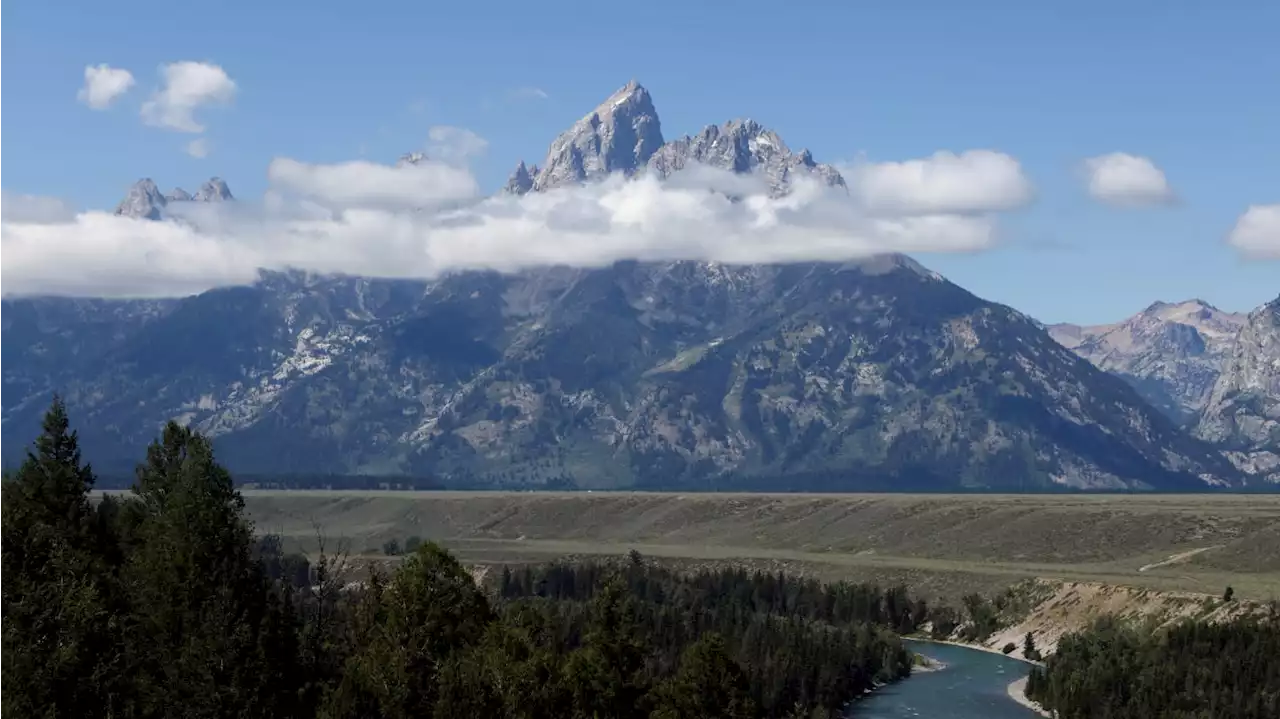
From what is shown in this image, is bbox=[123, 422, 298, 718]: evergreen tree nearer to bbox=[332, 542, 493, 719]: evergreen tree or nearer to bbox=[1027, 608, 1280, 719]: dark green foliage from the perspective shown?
bbox=[332, 542, 493, 719]: evergreen tree

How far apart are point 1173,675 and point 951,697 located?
25.8 metres

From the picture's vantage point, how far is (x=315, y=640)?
3059 inches

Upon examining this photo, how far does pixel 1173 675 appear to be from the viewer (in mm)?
153625

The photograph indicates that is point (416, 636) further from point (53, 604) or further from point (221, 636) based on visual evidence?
point (53, 604)

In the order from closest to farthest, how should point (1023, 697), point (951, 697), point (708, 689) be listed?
point (708, 689) < point (951, 697) < point (1023, 697)

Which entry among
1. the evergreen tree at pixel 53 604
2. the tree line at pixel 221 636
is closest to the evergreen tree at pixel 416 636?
the tree line at pixel 221 636

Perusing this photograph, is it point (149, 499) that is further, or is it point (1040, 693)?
point (1040, 693)

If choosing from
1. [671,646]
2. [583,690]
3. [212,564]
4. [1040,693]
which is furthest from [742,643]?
[212,564]

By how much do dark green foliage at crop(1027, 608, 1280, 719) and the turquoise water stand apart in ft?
16.8

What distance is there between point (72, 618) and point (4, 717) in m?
7.45

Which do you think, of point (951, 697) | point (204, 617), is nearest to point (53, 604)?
point (204, 617)

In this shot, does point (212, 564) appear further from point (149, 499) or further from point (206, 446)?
point (149, 499)

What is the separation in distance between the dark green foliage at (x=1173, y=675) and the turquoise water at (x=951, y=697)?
5108mm

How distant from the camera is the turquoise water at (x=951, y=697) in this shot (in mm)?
158125
